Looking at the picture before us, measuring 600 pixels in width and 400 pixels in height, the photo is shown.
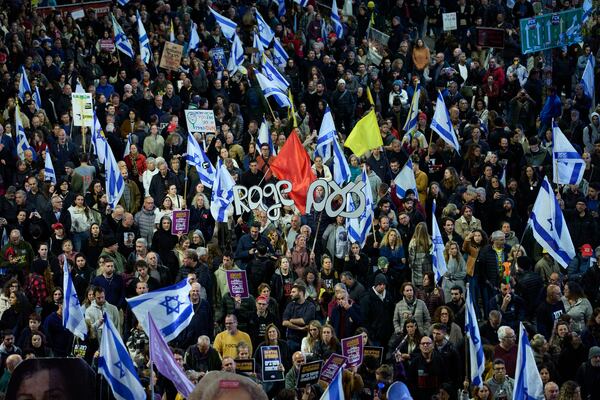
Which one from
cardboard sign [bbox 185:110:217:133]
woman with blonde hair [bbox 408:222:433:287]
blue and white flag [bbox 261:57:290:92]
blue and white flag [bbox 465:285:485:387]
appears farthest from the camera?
blue and white flag [bbox 261:57:290:92]

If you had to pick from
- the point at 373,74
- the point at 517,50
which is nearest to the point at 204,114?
the point at 373,74

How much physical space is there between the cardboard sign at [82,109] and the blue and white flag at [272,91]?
3293 mm

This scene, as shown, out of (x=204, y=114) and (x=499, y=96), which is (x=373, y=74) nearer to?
(x=499, y=96)

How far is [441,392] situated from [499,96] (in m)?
11.8

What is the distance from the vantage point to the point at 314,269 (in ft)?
51.0

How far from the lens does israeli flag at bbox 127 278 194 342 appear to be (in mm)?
12820

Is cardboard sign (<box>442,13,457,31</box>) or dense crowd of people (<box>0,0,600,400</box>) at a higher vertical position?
cardboard sign (<box>442,13,457,31</box>)

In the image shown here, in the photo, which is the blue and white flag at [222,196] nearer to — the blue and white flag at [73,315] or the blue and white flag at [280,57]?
the blue and white flag at [73,315]

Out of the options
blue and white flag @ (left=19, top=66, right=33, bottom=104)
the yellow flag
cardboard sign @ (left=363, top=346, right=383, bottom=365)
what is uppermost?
blue and white flag @ (left=19, top=66, right=33, bottom=104)

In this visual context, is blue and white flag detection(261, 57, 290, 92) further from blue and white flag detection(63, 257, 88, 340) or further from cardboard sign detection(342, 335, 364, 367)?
cardboard sign detection(342, 335, 364, 367)

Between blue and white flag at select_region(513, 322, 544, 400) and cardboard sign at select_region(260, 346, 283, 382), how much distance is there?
98.9 inches

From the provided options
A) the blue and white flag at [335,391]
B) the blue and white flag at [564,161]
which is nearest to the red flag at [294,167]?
the blue and white flag at [564,161]

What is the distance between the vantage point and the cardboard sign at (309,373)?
1259cm

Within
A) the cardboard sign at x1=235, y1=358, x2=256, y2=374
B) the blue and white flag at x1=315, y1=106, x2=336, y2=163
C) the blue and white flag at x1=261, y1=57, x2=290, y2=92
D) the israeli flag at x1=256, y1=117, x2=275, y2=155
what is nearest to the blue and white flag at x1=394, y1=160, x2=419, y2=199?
the blue and white flag at x1=315, y1=106, x2=336, y2=163
